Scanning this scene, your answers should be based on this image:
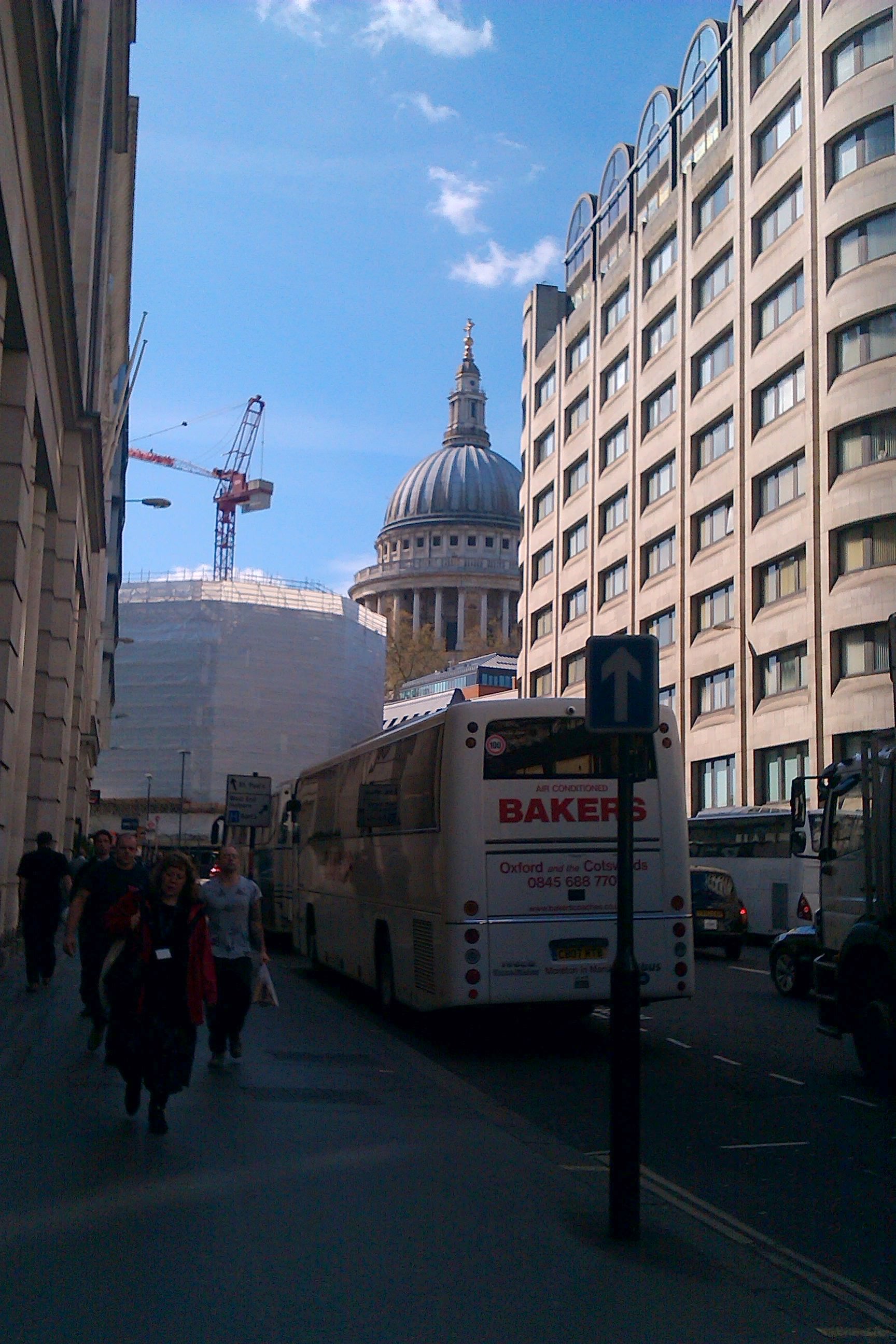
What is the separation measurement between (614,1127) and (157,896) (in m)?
3.33

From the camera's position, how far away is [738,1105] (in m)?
10.3

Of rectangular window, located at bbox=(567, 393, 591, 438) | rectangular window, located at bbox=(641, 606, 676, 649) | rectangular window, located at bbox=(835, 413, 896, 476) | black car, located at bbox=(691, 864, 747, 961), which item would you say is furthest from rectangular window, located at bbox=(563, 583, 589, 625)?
black car, located at bbox=(691, 864, 747, 961)

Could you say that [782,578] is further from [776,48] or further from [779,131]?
[776,48]

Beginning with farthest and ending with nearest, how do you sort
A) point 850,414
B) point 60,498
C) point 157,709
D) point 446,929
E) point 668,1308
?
point 157,709 → point 850,414 → point 60,498 → point 446,929 → point 668,1308

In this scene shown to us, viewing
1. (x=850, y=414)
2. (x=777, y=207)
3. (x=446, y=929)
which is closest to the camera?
(x=446, y=929)

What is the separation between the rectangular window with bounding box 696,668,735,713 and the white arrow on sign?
39.3 m

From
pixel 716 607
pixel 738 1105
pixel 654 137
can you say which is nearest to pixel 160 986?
pixel 738 1105

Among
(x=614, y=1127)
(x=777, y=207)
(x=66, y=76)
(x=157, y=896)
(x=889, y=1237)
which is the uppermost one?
(x=777, y=207)

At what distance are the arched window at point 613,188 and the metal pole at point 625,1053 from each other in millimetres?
57484

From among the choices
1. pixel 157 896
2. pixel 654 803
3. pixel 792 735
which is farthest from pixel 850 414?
pixel 157 896

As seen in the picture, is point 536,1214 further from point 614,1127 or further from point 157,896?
point 157,896

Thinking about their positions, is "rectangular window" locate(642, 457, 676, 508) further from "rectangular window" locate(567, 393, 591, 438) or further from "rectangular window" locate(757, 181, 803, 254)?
"rectangular window" locate(757, 181, 803, 254)

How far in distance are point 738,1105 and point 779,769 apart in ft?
109

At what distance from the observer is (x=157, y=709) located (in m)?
73.9
